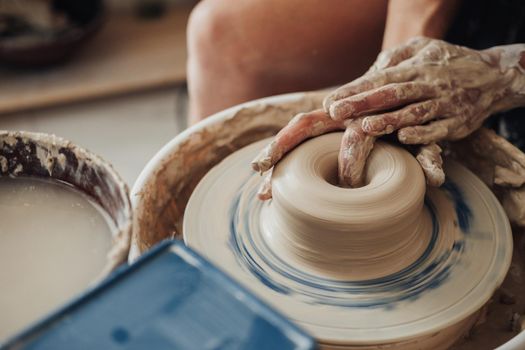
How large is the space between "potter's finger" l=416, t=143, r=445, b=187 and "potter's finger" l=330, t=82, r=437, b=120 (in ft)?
0.32

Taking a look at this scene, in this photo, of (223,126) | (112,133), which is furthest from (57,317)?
(112,133)

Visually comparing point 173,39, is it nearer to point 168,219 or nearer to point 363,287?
point 168,219

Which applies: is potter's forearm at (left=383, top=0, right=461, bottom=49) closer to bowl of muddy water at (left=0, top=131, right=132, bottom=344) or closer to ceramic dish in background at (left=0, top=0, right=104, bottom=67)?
bowl of muddy water at (left=0, top=131, right=132, bottom=344)

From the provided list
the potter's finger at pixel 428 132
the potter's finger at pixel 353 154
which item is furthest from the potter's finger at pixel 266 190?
the potter's finger at pixel 428 132

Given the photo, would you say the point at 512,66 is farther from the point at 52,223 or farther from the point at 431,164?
the point at 52,223

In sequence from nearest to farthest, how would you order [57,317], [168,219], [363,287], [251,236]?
[57,317]
[363,287]
[251,236]
[168,219]

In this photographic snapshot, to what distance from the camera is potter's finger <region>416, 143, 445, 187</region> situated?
1129 millimetres

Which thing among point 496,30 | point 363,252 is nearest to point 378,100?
point 363,252

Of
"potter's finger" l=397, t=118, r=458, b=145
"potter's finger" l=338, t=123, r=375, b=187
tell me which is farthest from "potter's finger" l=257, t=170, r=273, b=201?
"potter's finger" l=397, t=118, r=458, b=145

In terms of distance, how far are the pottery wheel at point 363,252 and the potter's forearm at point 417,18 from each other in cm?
39

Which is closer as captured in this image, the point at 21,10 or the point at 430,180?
the point at 430,180

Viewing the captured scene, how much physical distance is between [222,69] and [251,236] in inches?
23.0

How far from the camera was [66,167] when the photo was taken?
980 millimetres

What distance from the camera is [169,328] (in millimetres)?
671
